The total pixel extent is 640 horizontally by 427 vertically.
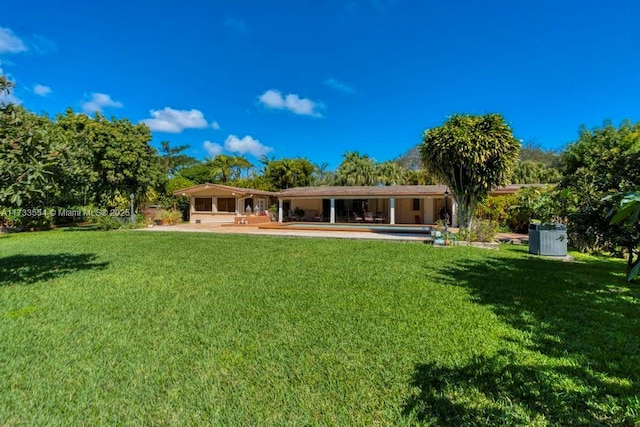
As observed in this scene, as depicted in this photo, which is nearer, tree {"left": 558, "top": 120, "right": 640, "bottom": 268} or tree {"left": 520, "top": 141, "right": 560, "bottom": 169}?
tree {"left": 558, "top": 120, "right": 640, "bottom": 268}

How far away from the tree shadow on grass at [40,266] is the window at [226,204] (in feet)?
60.6

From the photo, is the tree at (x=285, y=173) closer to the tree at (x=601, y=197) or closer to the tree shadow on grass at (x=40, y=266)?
the tree shadow on grass at (x=40, y=266)

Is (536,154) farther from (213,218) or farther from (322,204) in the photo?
(213,218)

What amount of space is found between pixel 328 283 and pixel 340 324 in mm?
2359

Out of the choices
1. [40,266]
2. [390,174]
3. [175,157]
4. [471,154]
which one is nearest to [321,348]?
[40,266]

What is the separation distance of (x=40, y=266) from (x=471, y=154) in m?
15.5

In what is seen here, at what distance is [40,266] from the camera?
362 inches

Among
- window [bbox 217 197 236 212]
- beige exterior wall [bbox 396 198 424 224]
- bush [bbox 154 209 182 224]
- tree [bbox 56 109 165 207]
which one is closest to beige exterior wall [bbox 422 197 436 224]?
beige exterior wall [bbox 396 198 424 224]

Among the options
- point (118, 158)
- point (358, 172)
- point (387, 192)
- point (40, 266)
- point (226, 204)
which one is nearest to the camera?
point (40, 266)

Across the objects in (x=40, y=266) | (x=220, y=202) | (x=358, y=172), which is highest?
(x=358, y=172)

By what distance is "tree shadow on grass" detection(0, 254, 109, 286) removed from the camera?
25.5 feet

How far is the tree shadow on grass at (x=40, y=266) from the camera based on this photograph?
7784 millimetres

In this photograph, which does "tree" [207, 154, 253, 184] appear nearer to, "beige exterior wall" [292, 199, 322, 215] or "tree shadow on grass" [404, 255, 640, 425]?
"beige exterior wall" [292, 199, 322, 215]

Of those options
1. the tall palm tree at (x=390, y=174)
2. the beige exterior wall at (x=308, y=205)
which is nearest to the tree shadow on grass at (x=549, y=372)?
the beige exterior wall at (x=308, y=205)
